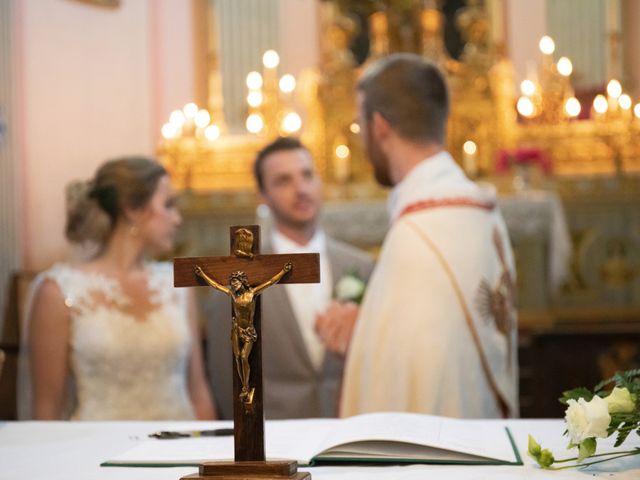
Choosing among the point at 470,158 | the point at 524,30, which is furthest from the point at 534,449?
the point at 524,30

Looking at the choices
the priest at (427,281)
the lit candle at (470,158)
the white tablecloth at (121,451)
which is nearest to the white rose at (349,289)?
the priest at (427,281)

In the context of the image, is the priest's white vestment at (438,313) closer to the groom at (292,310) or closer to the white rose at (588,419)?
the groom at (292,310)

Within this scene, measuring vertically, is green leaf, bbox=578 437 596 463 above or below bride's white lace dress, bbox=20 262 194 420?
above

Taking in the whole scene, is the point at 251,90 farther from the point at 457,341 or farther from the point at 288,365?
the point at 457,341

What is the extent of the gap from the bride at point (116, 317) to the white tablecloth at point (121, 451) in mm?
1659

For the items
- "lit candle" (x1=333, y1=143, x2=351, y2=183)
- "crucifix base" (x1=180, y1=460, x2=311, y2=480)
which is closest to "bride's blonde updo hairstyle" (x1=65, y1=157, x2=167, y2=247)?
"crucifix base" (x1=180, y1=460, x2=311, y2=480)

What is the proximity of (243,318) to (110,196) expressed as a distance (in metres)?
2.60

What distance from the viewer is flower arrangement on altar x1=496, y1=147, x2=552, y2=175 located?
30.4ft

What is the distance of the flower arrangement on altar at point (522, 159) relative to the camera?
30.4ft

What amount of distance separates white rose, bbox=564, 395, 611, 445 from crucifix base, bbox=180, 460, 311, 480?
486mm

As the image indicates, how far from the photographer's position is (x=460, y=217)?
12.7 feet

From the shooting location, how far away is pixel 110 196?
4.59 meters

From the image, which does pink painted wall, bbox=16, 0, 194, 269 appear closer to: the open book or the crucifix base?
the open book

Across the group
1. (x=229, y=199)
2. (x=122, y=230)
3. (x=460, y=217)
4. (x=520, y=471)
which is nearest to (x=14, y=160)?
(x=229, y=199)
